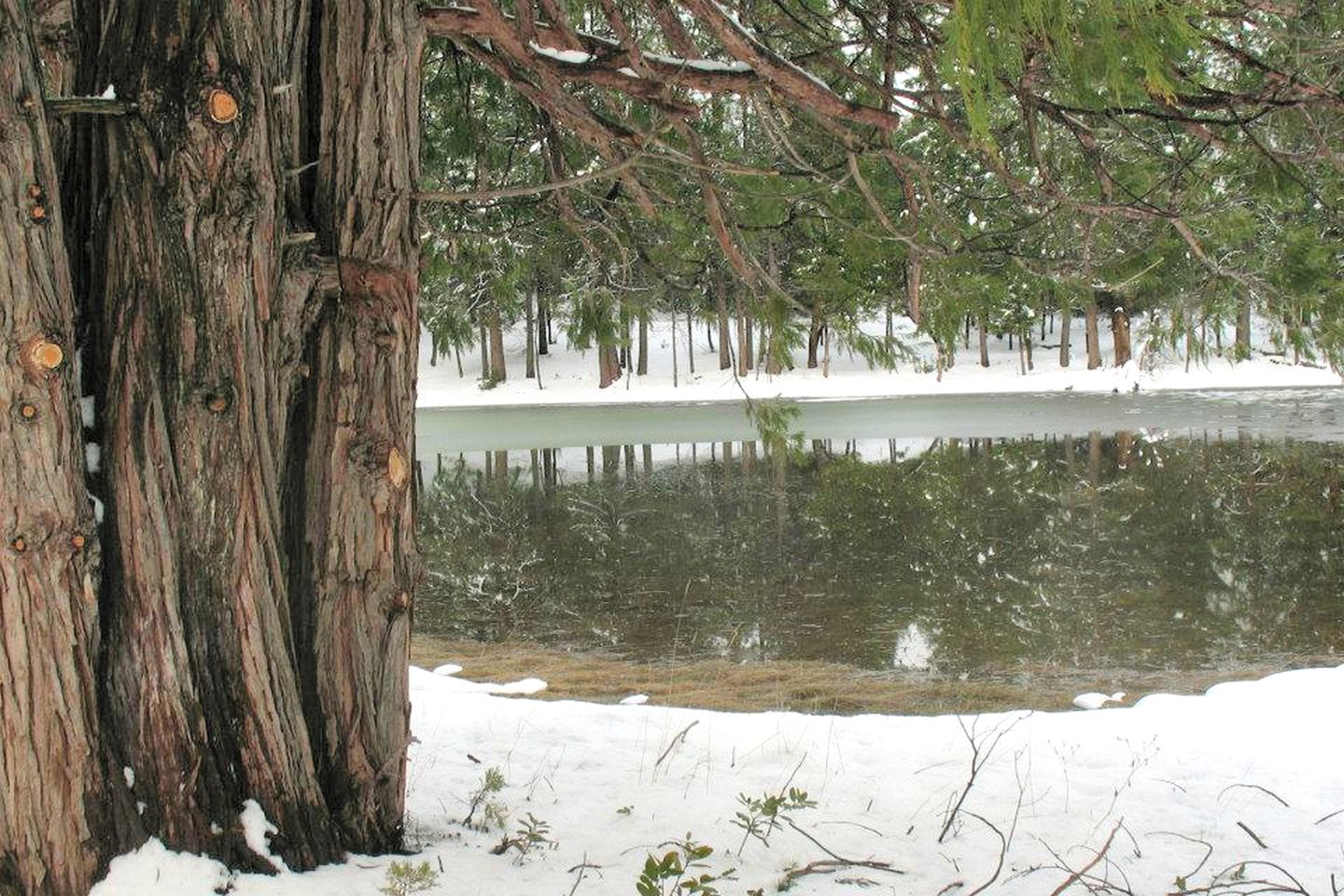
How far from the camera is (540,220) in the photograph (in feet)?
19.4

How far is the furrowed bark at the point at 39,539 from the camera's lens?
2.26 meters

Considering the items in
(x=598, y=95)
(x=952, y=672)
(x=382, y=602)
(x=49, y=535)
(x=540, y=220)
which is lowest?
(x=952, y=672)

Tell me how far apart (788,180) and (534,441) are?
50.6ft

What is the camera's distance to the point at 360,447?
284 centimetres

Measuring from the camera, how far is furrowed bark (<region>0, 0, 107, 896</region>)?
2.26m

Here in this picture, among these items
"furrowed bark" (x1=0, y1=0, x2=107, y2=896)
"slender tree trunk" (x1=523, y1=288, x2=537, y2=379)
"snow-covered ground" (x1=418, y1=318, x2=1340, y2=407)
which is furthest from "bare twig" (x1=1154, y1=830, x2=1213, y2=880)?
"slender tree trunk" (x1=523, y1=288, x2=537, y2=379)

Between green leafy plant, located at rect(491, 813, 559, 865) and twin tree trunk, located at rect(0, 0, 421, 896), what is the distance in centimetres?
27

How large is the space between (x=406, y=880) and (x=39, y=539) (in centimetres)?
105

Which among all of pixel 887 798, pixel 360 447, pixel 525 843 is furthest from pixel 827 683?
pixel 360 447

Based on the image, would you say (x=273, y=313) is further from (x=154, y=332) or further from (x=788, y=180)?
(x=788, y=180)

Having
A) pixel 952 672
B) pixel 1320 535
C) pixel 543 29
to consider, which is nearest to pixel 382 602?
pixel 543 29

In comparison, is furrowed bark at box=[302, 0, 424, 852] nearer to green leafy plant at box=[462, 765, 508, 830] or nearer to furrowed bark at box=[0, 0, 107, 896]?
green leafy plant at box=[462, 765, 508, 830]

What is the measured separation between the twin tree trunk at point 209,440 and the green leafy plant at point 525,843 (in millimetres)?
270

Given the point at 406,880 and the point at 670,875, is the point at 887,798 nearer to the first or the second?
the point at 670,875
